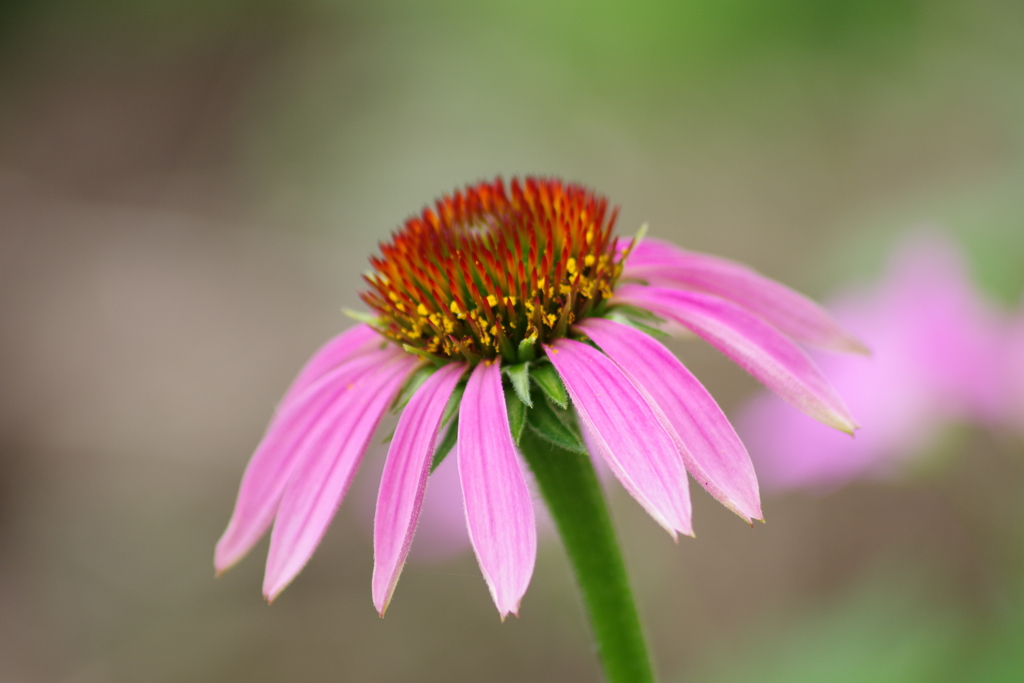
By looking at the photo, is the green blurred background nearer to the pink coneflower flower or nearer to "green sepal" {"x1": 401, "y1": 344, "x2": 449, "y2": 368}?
the pink coneflower flower

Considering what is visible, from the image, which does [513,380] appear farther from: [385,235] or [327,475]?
[385,235]

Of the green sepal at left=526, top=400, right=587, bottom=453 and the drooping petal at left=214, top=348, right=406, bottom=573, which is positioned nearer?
the green sepal at left=526, top=400, right=587, bottom=453

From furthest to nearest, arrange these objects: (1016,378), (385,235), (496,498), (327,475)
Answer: (385,235) < (1016,378) < (327,475) < (496,498)

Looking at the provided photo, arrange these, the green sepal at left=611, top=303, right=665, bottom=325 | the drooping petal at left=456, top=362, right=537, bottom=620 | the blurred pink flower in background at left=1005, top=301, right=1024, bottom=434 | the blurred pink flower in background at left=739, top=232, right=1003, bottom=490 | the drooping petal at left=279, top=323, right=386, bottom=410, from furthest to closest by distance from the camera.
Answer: the blurred pink flower in background at left=739, top=232, right=1003, bottom=490 < the blurred pink flower in background at left=1005, top=301, right=1024, bottom=434 < the drooping petal at left=279, top=323, right=386, bottom=410 < the green sepal at left=611, top=303, right=665, bottom=325 < the drooping petal at left=456, top=362, right=537, bottom=620

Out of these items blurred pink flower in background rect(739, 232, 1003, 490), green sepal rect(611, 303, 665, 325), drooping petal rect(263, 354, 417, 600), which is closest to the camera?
drooping petal rect(263, 354, 417, 600)

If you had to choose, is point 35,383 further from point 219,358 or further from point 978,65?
point 978,65

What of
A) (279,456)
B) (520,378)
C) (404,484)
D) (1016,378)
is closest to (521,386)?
(520,378)

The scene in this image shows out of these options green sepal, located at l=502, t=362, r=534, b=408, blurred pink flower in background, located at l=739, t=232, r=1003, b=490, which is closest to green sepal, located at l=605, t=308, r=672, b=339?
green sepal, located at l=502, t=362, r=534, b=408

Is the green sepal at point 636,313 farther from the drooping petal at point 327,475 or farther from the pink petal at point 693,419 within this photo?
the drooping petal at point 327,475
